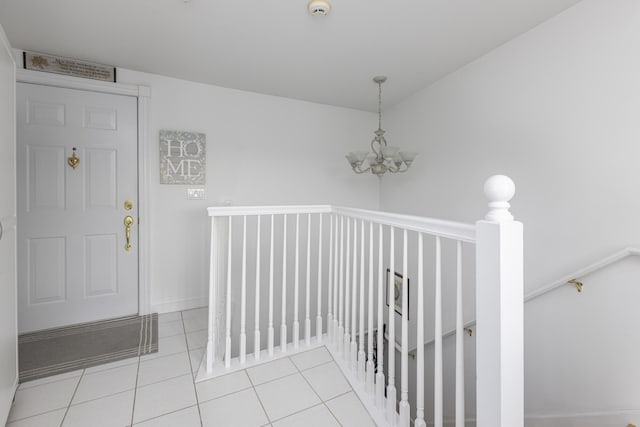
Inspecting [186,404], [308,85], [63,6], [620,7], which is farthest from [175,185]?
[620,7]

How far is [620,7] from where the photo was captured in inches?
63.7

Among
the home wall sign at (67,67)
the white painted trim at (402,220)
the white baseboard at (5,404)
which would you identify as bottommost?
the white baseboard at (5,404)

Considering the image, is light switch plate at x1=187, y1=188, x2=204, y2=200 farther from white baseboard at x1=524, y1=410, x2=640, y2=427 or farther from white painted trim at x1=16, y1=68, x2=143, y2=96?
white baseboard at x1=524, y1=410, x2=640, y2=427

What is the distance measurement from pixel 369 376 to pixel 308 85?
9.09 feet

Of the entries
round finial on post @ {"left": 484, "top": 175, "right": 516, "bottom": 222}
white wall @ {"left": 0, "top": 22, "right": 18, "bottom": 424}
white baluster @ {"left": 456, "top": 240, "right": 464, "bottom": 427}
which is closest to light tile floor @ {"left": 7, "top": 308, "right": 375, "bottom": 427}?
white wall @ {"left": 0, "top": 22, "right": 18, "bottom": 424}

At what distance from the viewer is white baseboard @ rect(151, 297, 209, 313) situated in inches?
105

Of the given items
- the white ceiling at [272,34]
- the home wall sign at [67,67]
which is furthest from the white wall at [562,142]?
the home wall sign at [67,67]

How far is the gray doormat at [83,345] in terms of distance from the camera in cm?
177

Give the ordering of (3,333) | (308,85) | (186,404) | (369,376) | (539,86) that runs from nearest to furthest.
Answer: (3,333) < (186,404) < (369,376) < (539,86) < (308,85)

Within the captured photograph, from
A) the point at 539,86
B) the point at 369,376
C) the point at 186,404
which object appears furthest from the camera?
the point at 539,86

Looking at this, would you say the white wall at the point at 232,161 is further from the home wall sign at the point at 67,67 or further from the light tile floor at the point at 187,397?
the light tile floor at the point at 187,397

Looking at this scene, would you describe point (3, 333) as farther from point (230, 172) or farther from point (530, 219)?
point (530, 219)

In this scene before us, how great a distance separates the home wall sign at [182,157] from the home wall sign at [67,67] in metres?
0.66

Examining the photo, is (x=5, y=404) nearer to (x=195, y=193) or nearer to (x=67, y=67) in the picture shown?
(x=195, y=193)
